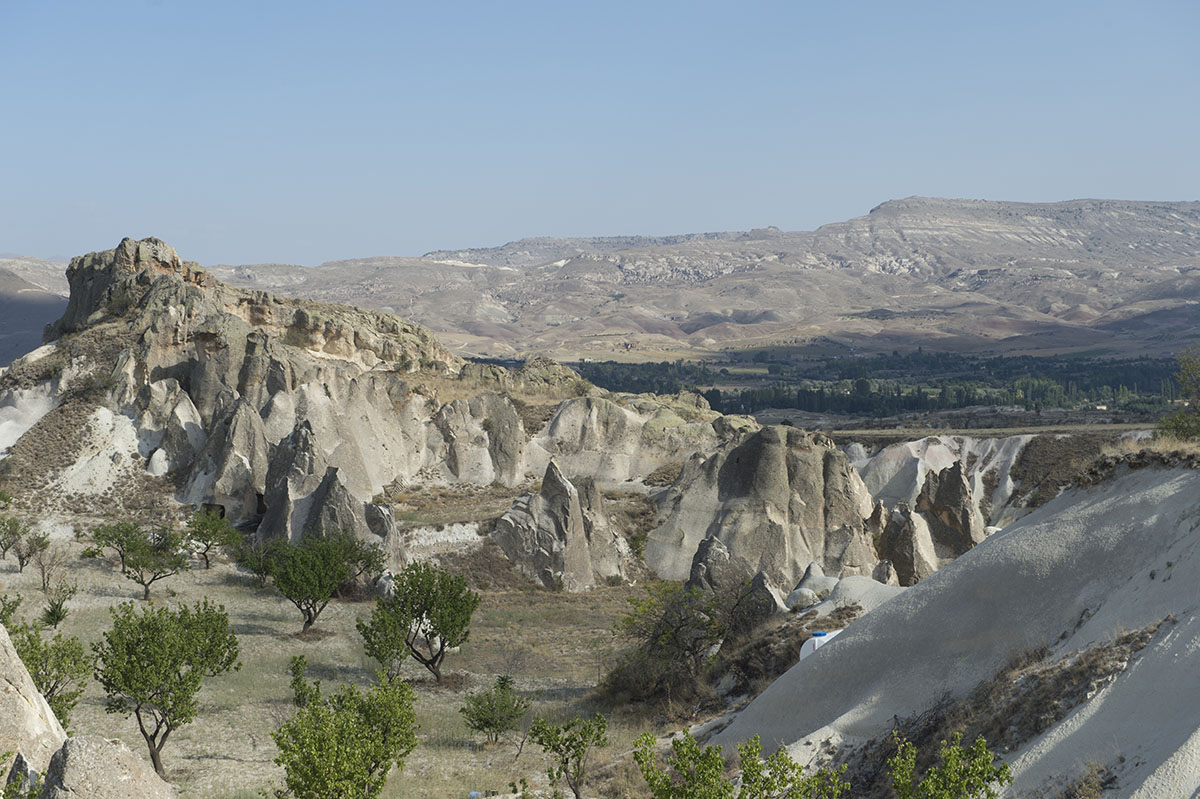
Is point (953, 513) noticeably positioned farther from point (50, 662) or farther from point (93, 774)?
point (93, 774)

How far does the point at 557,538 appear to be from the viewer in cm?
5766

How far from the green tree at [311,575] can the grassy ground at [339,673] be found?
4.08 ft

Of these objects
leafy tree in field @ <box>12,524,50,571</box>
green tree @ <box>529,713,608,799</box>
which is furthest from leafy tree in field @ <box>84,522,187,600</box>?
green tree @ <box>529,713,608,799</box>

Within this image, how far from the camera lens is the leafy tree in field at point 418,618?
3641 centimetres

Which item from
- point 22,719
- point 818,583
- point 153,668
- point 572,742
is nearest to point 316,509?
point 818,583

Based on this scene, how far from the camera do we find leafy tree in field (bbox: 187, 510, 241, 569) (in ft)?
175

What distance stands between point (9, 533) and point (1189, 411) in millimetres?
51161

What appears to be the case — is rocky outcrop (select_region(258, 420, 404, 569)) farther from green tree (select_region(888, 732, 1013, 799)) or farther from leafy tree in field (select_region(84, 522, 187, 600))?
green tree (select_region(888, 732, 1013, 799))

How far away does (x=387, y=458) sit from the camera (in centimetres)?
6931

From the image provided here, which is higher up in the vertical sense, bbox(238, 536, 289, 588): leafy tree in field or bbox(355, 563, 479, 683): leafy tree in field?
bbox(355, 563, 479, 683): leafy tree in field

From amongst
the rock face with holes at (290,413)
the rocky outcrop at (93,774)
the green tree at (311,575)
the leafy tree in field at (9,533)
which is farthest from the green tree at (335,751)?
the leafy tree in field at (9,533)

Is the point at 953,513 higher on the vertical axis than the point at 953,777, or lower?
lower

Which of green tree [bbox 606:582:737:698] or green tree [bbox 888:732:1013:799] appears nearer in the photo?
green tree [bbox 888:732:1013:799]

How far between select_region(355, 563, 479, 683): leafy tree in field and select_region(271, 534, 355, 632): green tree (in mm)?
→ 5720
